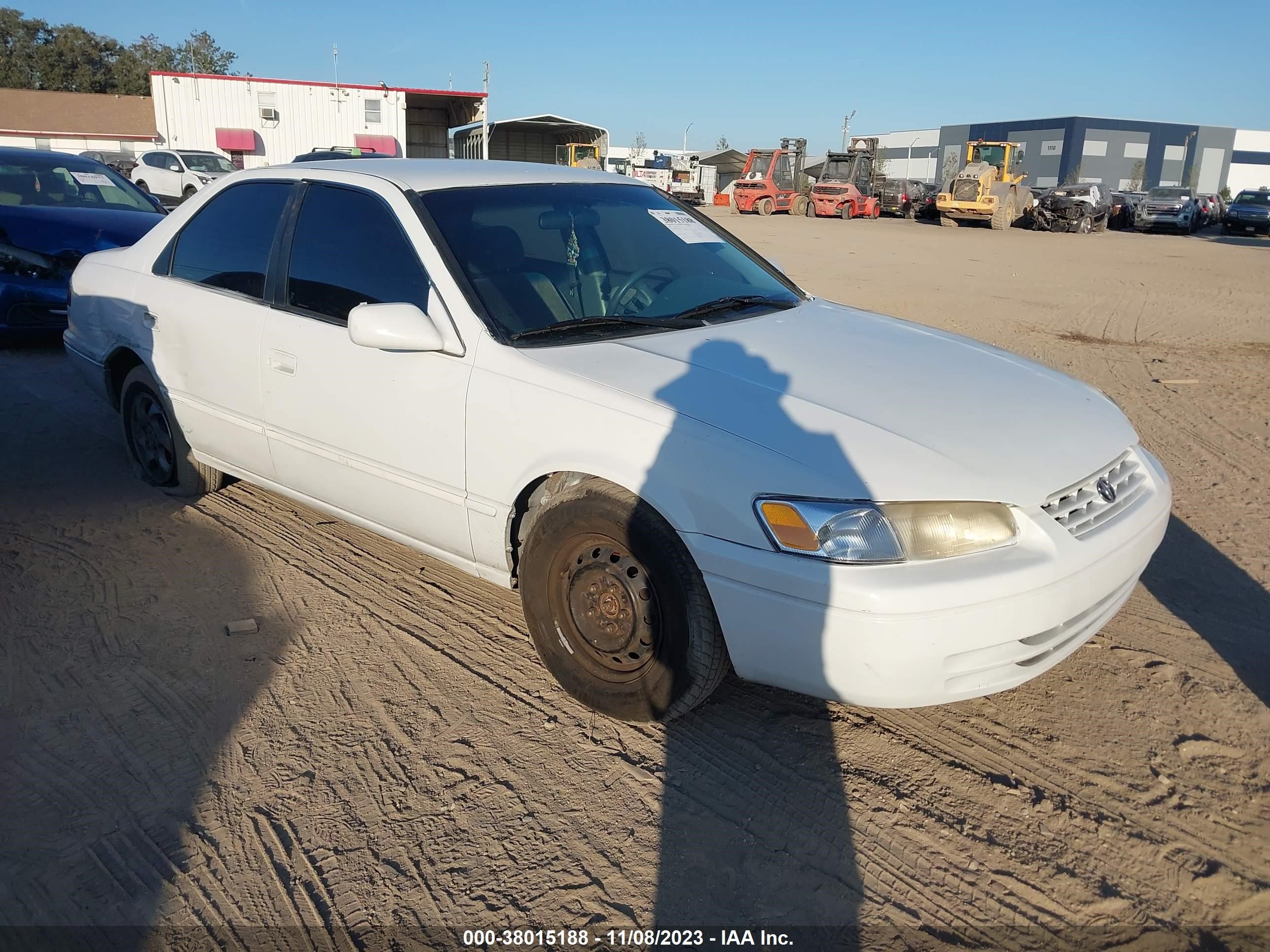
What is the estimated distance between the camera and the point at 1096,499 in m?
2.79

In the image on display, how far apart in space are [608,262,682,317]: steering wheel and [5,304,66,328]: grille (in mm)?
6015

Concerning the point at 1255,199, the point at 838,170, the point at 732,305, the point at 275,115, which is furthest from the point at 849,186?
the point at 732,305

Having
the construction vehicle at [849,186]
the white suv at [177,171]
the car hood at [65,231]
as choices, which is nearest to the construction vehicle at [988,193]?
the construction vehicle at [849,186]

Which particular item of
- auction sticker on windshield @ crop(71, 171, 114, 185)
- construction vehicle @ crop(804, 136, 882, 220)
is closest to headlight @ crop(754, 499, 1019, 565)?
auction sticker on windshield @ crop(71, 171, 114, 185)

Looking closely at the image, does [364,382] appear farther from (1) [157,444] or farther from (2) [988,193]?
(2) [988,193]

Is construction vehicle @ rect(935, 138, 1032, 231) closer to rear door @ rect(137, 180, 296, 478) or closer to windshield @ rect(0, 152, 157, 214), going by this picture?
windshield @ rect(0, 152, 157, 214)

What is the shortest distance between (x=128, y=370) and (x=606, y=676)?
11.0 feet

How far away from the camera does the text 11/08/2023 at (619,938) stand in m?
2.15

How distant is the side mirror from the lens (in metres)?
3.04

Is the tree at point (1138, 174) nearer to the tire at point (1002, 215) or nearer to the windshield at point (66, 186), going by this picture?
the tire at point (1002, 215)

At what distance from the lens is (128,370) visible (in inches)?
191

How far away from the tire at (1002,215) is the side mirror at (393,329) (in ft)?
110

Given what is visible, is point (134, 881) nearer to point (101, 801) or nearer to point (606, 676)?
point (101, 801)

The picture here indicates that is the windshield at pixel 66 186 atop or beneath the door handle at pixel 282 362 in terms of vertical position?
atop
